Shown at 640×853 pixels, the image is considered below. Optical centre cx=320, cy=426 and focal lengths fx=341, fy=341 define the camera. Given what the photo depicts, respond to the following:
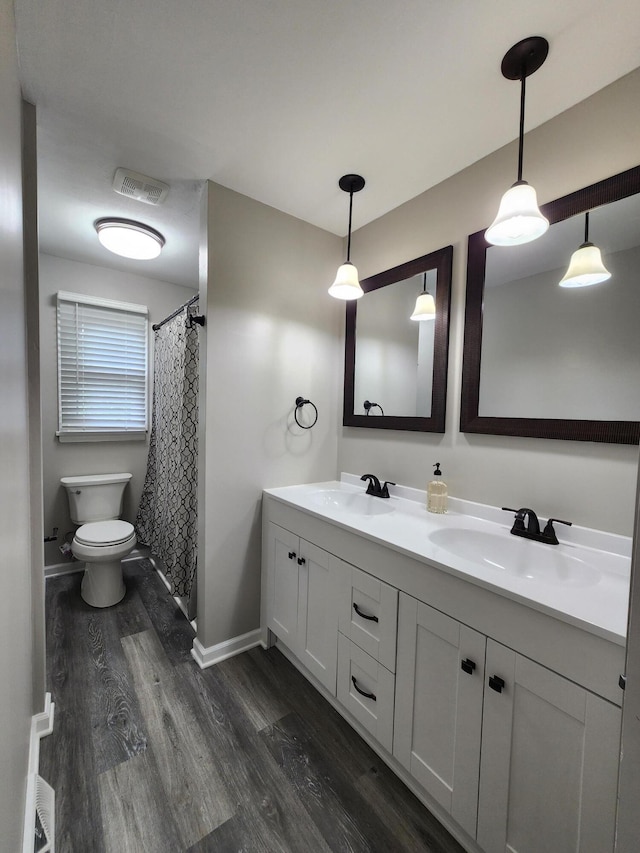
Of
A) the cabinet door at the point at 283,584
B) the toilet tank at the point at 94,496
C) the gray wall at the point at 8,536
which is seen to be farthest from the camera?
the toilet tank at the point at 94,496

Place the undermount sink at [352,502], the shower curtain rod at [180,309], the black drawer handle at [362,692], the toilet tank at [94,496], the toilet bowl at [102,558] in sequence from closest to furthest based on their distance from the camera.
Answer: the black drawer handle at [362,692] < the undermount sink at [352,502] < the shower curtain rod at [180,309] < the toilet bowl at [102,558] < the toilet tank at [94,496]

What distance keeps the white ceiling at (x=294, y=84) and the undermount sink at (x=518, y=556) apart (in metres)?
1.58

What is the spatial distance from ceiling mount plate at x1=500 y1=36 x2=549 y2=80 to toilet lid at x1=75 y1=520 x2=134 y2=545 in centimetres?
291

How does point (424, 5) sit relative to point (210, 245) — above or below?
above

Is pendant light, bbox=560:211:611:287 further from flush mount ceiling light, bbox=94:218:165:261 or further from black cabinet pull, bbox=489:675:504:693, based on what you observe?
flush mount ceiling light, bbox=94:218:165:261

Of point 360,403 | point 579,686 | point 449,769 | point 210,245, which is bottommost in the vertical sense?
point 449,769

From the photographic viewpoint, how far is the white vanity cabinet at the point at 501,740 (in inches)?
30.0

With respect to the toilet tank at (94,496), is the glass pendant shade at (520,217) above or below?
above

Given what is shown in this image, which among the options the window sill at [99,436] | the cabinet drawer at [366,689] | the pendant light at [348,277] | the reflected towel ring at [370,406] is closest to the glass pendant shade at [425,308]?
the pendant light at [348,277]

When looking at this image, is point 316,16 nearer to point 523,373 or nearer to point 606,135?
point 606,135

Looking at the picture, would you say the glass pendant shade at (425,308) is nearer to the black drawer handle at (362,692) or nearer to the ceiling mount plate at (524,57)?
the ceiling mount plate at (524,57)

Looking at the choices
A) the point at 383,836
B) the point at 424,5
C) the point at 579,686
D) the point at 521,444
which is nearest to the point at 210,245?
the point at 424,5

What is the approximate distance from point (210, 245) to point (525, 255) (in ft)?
4.67

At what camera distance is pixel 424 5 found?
3.13ft
